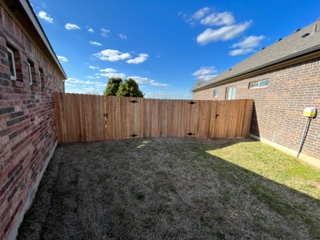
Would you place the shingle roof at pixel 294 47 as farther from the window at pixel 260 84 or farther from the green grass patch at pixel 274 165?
the green grass patch at pixel 274 165

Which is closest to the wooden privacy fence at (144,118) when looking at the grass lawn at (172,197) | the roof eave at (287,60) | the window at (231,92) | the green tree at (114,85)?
the grass lawn at (172,197)

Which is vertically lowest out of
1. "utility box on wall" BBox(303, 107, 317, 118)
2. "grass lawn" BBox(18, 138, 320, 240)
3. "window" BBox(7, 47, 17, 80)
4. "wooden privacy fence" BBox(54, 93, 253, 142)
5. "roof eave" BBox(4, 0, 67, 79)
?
"grass lawn" BBox(18, 138, 320, 240)

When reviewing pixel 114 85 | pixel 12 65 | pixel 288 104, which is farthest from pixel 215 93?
pixel 12 65

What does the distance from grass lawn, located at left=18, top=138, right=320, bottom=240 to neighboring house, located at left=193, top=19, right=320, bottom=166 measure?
890 millimetres

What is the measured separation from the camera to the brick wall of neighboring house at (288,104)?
172 inches

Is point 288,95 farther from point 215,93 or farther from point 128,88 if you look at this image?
point 128,88

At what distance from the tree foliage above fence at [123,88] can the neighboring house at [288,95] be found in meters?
11.5

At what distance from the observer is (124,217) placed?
2.11 m

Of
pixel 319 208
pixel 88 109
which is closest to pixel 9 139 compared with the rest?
pixel 88 109

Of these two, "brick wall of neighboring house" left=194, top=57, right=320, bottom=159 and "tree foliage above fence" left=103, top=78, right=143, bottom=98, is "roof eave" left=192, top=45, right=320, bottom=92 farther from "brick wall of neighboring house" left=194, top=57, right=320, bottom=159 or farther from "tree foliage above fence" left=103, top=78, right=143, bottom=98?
"tree foliage above fence" left=103, top=78, right=143, bottom=98

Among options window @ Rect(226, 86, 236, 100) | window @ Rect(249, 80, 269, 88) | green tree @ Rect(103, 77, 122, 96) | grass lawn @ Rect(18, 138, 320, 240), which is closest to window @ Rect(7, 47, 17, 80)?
grass lawn @ Rect(18, 138, 320, 240)

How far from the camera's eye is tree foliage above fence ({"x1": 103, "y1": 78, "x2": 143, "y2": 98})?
16469 mm

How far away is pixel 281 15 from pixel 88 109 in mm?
10538

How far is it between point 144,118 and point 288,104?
5.26m
